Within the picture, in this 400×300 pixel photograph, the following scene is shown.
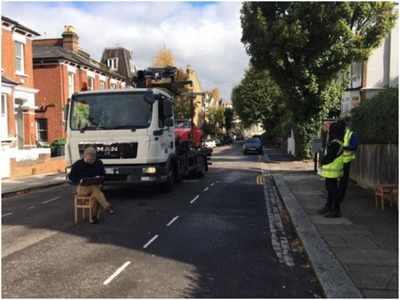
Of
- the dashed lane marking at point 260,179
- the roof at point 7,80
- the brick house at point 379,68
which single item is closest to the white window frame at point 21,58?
the roof at point 7,80

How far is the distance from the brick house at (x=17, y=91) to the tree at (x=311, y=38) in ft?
39.9

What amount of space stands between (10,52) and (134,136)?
52.2 ft

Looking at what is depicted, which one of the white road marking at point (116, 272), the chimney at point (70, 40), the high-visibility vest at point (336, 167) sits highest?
the chimney at point (70, 40)

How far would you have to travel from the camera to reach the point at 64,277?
5.84 metres

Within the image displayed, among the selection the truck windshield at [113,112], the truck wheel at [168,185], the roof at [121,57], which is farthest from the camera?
the roof at [121,57]

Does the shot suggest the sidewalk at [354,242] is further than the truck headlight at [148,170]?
No

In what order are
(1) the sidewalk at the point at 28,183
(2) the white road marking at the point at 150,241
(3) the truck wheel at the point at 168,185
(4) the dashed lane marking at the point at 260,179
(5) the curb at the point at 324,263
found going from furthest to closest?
(4) the dashed lane marking at the point at 260,179 < (1) the sidewalk at the point at 28,183 < (3) the truck wheel at the point at 168,185 < (2) the white road marking at the point at 150,241 < (5) the curb at the point at 324,263

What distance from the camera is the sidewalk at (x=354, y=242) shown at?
17.6ft

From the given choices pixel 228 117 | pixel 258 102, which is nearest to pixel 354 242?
pixel 258 102

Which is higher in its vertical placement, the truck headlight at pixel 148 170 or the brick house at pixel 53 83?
the brick house at pixel 53 83

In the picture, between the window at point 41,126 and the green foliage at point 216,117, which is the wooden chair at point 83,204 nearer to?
the window at point 41,126

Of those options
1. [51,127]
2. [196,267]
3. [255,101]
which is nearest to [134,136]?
[196,267]

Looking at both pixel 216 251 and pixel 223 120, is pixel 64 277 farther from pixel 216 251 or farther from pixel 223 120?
pixel 223 120

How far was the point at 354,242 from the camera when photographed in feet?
23.9
